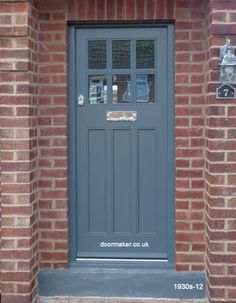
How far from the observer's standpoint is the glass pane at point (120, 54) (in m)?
5.21

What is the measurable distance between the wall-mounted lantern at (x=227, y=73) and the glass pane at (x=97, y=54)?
44.6 inches

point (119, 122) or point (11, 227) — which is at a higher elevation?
point (119, 122)

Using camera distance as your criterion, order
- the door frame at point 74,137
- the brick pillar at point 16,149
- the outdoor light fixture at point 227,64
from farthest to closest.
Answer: the door frame at point 74,137, the brick pillar at point 16,149, the outdoor light fixture at point 227,64

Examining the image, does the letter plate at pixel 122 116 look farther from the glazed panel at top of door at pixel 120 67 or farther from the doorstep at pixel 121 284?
the doorstep at pixel 121 284

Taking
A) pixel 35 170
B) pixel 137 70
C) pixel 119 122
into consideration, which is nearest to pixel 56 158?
pixel 35 170

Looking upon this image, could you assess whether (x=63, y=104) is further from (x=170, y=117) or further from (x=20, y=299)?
(x=20, y=299)

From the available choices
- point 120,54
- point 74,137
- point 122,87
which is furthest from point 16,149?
point 120,54

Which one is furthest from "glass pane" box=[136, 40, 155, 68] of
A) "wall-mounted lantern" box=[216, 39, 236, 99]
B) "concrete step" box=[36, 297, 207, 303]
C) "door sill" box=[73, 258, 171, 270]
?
"concrete step" box=[36, 297, 207, 303]

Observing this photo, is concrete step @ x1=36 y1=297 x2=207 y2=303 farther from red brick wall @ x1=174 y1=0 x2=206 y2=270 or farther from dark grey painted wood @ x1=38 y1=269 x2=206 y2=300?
red brick wall @ x1=174 y1=0 x2=206 y2=270

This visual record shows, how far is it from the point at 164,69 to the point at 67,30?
96 cm

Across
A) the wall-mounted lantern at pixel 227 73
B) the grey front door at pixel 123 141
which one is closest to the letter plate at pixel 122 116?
the grey front door at pixel 123 141

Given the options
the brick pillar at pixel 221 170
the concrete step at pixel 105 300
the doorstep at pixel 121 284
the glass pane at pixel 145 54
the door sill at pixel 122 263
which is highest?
the glass pane at pixel 145 54

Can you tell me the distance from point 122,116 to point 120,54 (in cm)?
57

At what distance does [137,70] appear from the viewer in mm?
5207
